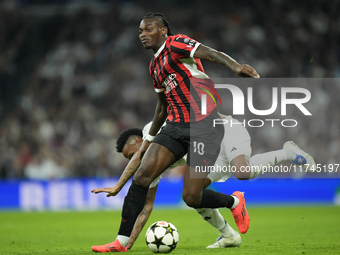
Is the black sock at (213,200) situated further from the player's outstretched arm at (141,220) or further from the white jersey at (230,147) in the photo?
the player's outstretched arm at (141,220)

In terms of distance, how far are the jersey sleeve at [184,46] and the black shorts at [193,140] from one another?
0.77 meters

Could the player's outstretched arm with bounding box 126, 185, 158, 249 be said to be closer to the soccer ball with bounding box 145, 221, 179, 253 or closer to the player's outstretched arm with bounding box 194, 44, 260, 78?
the soccer ball with bounding box 145, 221, 179, 253

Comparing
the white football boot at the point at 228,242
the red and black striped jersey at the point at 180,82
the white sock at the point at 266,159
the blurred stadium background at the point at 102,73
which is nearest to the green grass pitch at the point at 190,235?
the white football boot at the point at 228,242

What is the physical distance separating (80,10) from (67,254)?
15363 millimetres

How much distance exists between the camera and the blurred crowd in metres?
14.5

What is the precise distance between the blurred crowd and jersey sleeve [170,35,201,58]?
Result: 8900 mm

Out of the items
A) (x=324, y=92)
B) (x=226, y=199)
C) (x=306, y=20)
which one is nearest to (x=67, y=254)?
(x=226, y=199)

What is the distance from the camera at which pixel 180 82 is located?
495 cm

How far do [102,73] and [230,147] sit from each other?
12246 millimetres

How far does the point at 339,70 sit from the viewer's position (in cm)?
1581

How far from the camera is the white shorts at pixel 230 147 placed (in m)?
5.50

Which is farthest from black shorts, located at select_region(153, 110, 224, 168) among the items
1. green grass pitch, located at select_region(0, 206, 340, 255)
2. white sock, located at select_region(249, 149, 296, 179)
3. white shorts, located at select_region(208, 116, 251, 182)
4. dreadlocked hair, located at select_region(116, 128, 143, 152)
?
dreadlocked hair, located at select_region(116, 128, 143, 152)

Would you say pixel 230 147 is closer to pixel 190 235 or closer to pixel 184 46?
pixel 184 46

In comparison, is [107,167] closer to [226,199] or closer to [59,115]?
[59,115]
